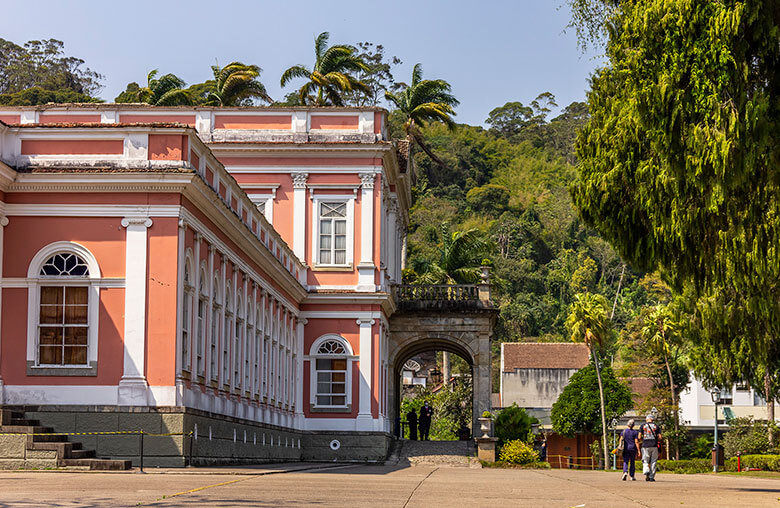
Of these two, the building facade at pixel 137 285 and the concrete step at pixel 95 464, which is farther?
the building facade at pixel 137 285

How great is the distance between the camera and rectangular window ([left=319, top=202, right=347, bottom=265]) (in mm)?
38531

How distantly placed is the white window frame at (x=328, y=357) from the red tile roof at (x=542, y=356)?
131 feet

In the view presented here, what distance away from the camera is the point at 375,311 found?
3841 cm

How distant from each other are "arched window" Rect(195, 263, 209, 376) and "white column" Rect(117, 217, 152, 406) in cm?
235

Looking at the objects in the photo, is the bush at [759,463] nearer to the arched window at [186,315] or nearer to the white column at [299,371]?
the white column at [299,371]

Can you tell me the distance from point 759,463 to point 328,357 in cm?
1652

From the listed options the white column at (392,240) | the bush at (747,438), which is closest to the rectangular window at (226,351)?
the white column at (392,240)

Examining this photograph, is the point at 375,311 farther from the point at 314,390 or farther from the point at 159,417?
the point at 159,417

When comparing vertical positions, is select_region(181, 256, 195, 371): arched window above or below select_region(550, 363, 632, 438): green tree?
above

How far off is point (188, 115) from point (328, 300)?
7463mm

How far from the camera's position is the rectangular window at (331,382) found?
38500 mm

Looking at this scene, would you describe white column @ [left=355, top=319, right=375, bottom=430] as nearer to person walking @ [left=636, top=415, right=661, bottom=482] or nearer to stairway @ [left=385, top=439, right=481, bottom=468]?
stairway @ [left=385, top=439, right=481, bottom=468]

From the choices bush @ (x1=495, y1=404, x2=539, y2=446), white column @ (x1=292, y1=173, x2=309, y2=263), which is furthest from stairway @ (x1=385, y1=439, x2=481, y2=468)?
white column @ (x1=292, y1=173, x2=309, y2=263)

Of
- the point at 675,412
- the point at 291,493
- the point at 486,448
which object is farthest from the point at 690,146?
the point at 675,412
